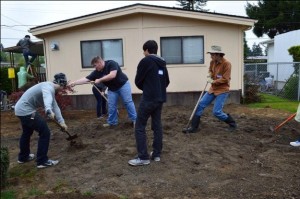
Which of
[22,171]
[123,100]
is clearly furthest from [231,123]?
[22,171]

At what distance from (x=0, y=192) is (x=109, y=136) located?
2703mm

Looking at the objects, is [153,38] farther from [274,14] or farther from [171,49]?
[274,14]

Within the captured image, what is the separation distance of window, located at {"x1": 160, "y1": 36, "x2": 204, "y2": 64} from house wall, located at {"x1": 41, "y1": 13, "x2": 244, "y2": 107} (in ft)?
0.51

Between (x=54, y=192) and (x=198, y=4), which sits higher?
(x=198, y=4)

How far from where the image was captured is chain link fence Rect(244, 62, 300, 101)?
501 inches

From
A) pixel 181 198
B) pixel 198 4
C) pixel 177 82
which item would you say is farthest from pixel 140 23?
pixel 198 4

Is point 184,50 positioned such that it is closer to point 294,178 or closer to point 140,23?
point 140,23

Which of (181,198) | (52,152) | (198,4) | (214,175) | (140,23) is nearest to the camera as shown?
(181,198)

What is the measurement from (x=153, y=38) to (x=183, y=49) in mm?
1098

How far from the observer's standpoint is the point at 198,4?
1481 inches

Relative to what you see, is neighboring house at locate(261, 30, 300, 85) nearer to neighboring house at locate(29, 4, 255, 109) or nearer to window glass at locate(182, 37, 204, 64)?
neighboring house at locate(29, 4, 255, 109)

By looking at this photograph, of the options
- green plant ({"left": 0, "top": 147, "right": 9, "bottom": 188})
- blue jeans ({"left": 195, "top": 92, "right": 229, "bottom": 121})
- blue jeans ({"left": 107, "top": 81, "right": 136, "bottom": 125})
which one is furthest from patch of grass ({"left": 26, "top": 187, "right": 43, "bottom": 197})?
blue jeans ({"left": 195, "top": 92, "right": 229, "bottom": 121})

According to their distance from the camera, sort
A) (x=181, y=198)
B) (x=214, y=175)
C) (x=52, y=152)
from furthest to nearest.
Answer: (x=52, y=152)
(x=214, y=175)
(x=181, y=198)

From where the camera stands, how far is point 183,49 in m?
11.7
